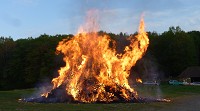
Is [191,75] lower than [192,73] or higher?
lower

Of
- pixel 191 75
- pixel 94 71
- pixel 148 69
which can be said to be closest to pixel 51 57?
pixel 148 69

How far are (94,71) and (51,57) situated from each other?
5132 cm

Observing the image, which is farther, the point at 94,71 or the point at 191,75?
the point at 191,75

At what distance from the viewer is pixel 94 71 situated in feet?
106

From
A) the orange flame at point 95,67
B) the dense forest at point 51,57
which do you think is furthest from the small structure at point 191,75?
the orange flame at point 95,67

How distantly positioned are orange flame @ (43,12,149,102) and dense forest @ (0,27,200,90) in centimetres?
4244

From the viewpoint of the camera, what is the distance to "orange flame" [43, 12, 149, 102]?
30797 mm

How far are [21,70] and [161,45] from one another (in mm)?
32033

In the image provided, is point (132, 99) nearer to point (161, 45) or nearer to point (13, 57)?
point (13, 57)

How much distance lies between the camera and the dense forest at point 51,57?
81.3m

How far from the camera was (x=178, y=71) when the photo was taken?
9588cm

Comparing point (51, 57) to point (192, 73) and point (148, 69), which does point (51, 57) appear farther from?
point (192, 73)

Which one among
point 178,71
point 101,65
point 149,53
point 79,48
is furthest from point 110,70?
point 178,71

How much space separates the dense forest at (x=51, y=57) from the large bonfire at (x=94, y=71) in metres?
42.5
